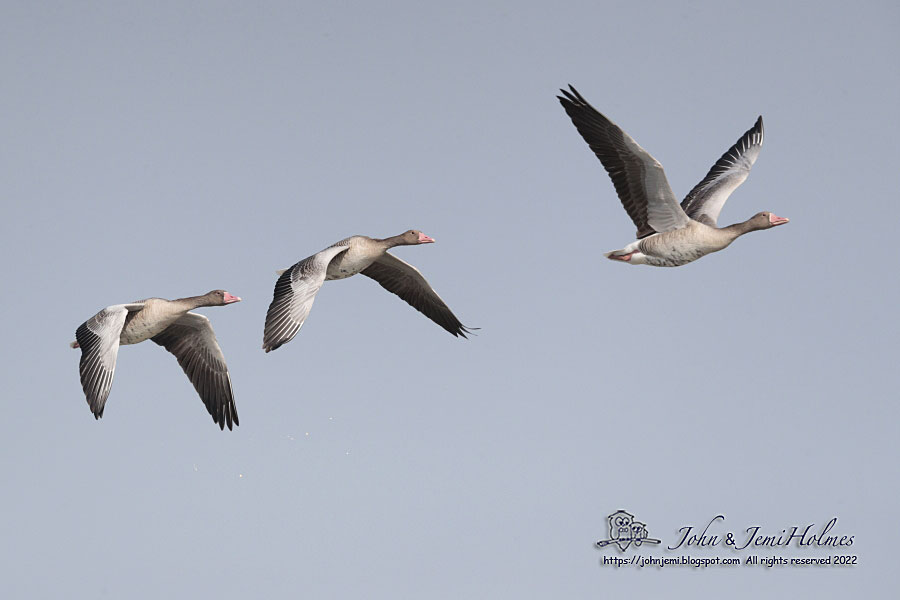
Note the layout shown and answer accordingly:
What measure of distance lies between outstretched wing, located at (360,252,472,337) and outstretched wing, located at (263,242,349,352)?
3.44 m

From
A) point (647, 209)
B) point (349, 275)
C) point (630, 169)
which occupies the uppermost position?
point (630, 169)

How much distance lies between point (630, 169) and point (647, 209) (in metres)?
0.82

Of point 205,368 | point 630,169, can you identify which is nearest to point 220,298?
point 205,368

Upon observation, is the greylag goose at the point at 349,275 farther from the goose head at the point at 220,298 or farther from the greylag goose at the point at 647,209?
the greylag goose at the point at 647,209

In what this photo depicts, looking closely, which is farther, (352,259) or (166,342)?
(166,342)

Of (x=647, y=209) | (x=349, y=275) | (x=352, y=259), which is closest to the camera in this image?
(x=647, y=209)

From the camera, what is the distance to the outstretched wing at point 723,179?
20750 mm

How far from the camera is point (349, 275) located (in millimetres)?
20344

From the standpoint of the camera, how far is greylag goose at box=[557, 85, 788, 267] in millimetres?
17891

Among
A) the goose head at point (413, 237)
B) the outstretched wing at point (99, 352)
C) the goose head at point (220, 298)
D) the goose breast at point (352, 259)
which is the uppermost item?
the goose head at point (413, 237)

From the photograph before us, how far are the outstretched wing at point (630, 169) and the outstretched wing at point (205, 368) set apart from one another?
7731 millimetres

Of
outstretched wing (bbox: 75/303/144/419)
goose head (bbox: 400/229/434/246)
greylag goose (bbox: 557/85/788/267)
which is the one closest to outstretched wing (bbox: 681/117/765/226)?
greylag goose (bbox: 557/85/788/267)

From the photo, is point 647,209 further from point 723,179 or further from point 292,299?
point 292,299

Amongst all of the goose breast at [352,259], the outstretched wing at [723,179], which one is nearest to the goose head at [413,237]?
the goose breast at [352,259]
